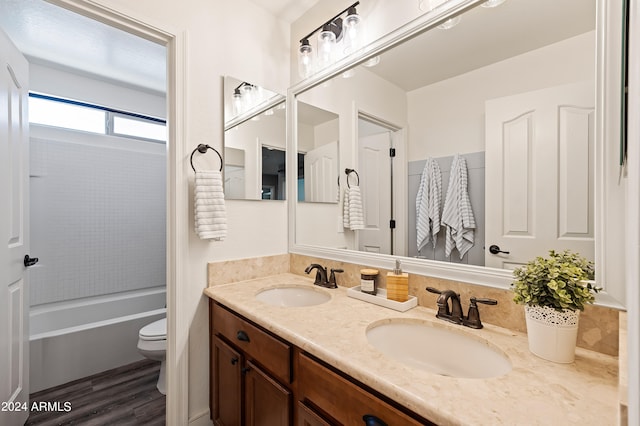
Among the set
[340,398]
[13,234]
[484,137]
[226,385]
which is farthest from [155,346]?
[484,137]

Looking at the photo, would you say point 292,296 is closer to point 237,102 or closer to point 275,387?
point 275,387

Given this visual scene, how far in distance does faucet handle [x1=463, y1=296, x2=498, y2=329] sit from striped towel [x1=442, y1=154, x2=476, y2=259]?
0.64 feet

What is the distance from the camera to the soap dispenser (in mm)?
1261

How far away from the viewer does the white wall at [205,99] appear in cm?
152

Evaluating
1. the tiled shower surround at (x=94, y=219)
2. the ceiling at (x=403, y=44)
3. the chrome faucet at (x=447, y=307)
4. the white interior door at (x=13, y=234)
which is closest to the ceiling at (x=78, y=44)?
the ceiling at (x=403, y=44)

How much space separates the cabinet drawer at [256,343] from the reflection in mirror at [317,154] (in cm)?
85

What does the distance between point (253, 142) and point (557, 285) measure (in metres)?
1.60

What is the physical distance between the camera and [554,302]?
2.61 ft

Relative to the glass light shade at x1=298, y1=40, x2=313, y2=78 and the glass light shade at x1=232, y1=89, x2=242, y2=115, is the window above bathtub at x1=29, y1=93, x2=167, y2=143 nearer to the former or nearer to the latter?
the glass light shade at x1=232, y1=89, x2=242, y2=115

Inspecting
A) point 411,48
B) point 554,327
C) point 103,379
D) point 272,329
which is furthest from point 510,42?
point 103,379

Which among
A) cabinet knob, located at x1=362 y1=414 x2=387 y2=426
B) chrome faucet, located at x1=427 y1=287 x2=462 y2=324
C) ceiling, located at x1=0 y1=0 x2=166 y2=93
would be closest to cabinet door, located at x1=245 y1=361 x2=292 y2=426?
cabinet knob, located at x1=362 y1=414 x2=387 y2=426

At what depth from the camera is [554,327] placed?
798 mm

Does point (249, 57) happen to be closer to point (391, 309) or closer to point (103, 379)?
point (391, 309)

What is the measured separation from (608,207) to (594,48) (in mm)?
477
